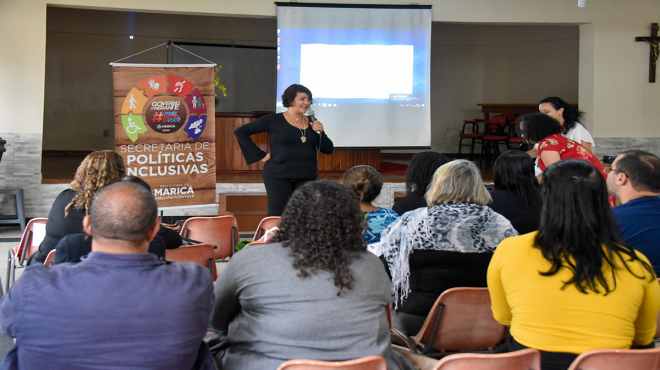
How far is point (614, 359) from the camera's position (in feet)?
7.25

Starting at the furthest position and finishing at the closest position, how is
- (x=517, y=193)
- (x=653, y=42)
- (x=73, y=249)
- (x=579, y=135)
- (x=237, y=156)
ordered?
(x=237, y=156) → (x=653, y=42) → (x=579, y=135) → (x=517, y=193) → (x=73, y=249)

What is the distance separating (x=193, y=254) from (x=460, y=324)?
1.43 metres

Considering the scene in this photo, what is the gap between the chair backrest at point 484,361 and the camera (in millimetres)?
2154

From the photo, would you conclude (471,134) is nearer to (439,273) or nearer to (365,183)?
(365,183)

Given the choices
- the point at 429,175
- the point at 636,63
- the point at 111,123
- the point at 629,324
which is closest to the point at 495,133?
the point at 636,63

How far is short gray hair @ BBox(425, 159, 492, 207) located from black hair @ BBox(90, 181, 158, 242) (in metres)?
1.49

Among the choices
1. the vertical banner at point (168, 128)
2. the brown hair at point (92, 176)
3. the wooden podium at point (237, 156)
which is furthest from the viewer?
the wooden podium at point (237, 156)

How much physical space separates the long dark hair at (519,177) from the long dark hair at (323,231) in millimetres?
1611

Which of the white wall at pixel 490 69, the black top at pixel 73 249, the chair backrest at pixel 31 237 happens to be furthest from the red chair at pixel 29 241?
the white wall at pixel 490 69

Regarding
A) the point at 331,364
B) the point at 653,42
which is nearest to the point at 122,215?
the point at 331,364

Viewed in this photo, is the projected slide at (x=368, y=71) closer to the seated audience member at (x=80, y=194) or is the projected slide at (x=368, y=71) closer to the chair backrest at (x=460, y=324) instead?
the seated audience member at (x=80, y=194)

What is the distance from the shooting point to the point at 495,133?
13.0 meters

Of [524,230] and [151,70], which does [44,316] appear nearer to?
[524,230]

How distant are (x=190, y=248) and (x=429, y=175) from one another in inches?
49.1
